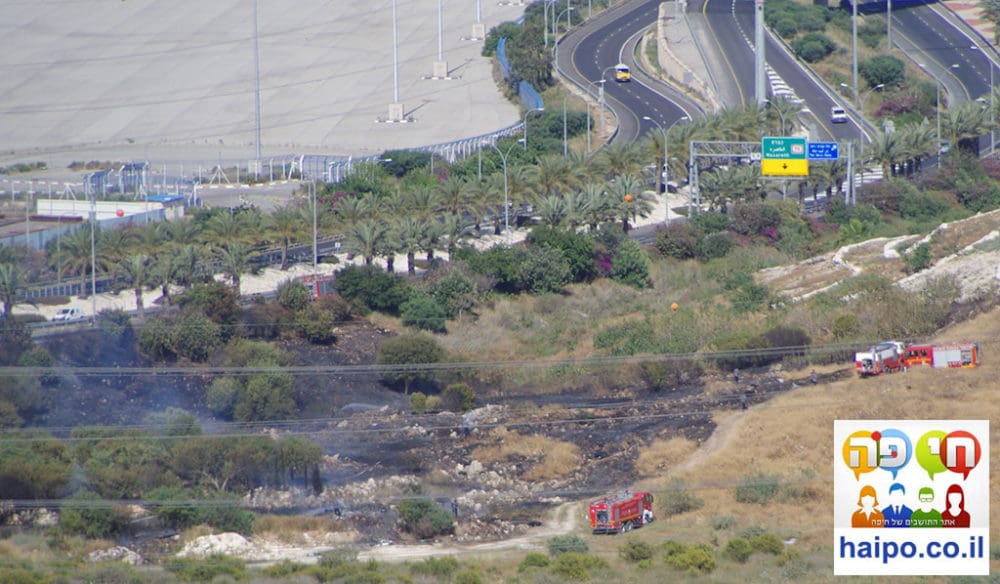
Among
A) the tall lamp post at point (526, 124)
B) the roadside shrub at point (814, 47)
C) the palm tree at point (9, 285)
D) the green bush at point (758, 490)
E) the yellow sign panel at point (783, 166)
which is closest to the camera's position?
the green bush at point (758, 490)

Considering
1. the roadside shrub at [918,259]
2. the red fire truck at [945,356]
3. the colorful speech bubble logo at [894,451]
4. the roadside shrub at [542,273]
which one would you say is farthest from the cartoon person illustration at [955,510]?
the roadside shrub at [542,273]

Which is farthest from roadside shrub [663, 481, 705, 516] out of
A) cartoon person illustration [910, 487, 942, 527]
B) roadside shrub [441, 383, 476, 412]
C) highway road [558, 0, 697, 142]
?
Result: highway road [558, 0, 697, 142]

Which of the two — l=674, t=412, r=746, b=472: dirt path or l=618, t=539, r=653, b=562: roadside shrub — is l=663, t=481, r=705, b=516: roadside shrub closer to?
l=674, t=412, r=746, b=472: dirt path

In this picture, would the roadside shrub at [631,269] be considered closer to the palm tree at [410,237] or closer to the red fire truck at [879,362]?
the palm tree at [410,237]

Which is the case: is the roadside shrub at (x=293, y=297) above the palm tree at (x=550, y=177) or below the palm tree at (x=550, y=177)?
below

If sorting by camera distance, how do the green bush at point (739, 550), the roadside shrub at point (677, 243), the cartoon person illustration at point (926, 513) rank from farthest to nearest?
the roadside shrub at point (677, 243), the green bush at point (739, 550), the cartoon person illustration at point (926, 513)

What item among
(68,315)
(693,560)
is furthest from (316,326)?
(693,560)
